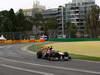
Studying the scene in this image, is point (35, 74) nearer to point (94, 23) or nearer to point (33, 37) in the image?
point (33, 37)

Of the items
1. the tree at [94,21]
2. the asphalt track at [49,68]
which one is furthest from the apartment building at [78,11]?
the asphalt track at [49,68]

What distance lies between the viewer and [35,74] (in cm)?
1280

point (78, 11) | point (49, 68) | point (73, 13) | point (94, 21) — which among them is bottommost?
point (49, 68)

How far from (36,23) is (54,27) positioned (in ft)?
38.1

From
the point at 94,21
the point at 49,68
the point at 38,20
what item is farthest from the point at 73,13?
the point at 49,68

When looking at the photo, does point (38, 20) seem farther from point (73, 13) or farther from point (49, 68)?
point (49, 68)

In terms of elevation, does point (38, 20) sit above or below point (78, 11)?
below

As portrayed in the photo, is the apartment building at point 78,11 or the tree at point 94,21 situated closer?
the tree at point 94,21

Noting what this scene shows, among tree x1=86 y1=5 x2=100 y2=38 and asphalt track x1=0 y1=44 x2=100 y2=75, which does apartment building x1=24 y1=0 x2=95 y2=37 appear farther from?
asphalt track x1=0 y1=44 x2=100 y2=75

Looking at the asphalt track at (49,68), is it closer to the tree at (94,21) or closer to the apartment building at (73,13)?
the tree at (94,21)

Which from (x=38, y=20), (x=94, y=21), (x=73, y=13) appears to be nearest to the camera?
(x=94, y=21)

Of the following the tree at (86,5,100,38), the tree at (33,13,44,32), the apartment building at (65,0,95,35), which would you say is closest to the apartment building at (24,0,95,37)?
the apartment building at (65,0,95,35)

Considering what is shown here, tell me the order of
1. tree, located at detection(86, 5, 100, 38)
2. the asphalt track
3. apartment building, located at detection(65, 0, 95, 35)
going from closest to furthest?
the asphalt track
tree, located at detection(86, 5, 100, 38)
apartment building, located at detection(65, 0, 95, 35)

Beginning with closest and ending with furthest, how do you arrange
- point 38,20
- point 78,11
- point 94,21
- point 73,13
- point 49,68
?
point 49,68 → point 94,21 → point 38,20 → point 78,11 → point 73,13
